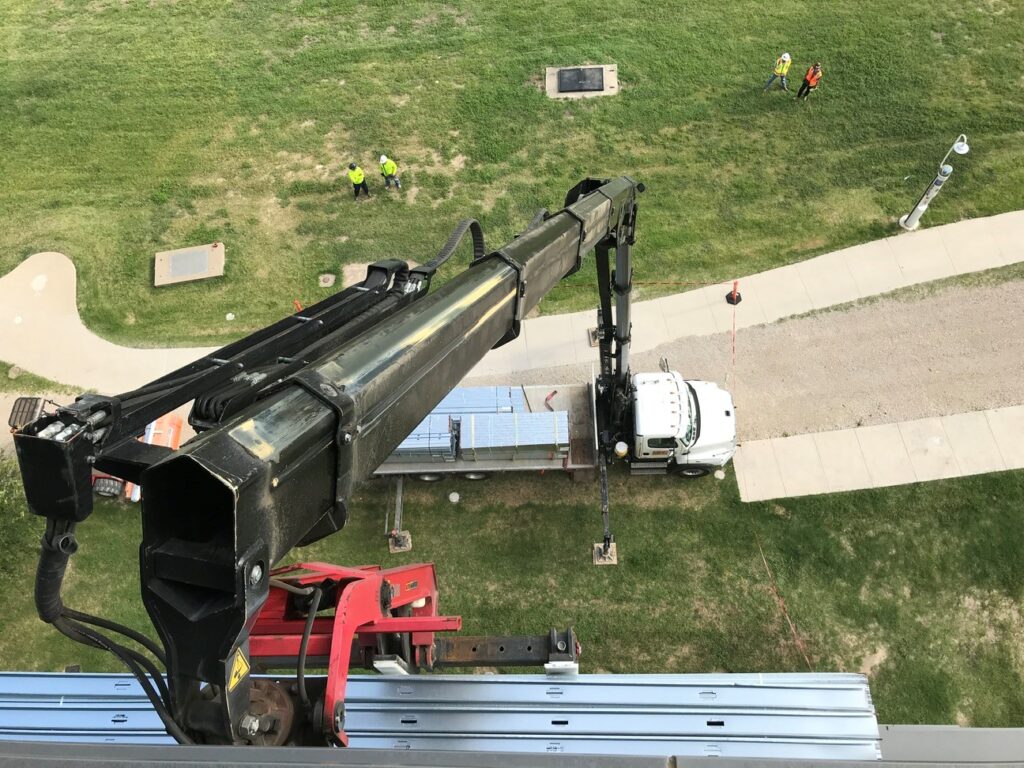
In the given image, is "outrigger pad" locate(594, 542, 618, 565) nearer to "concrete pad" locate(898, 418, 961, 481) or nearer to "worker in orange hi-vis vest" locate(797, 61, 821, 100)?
"concrete pad" locate(898, 418, 961, 481)

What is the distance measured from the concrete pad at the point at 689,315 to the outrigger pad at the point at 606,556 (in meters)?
6.13

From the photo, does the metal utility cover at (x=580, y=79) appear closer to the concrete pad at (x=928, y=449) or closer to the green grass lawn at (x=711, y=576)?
the green grass lawn at (x=711, y=576)

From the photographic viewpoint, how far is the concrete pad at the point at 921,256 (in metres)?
17.1

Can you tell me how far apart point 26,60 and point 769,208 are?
2881cm

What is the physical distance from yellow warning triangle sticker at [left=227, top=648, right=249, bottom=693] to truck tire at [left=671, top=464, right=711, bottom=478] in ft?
38.0

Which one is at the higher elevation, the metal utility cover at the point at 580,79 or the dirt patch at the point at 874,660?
the metal utility cover at the point at 580,79

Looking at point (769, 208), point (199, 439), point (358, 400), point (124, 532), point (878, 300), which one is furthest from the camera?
point (769, 208)

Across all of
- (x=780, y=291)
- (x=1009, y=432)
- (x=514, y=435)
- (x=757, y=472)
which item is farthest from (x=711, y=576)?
(x=780, y=291)

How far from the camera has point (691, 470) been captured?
14219 millimetres

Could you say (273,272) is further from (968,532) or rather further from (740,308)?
(968,532)

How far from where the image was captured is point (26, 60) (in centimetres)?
2495

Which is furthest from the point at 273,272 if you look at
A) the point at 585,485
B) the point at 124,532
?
the point at 585,485

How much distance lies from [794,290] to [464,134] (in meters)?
11.8

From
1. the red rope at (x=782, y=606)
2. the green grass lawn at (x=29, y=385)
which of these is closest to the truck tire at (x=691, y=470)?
the red rope at (x=782, y=606)
